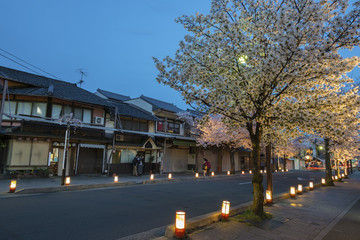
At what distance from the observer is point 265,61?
5.98m

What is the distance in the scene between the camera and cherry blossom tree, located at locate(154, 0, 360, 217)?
5.82 meters

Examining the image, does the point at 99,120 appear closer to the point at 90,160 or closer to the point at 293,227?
the point at 90,160

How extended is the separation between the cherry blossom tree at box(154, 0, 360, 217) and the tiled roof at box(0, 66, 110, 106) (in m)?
12.9

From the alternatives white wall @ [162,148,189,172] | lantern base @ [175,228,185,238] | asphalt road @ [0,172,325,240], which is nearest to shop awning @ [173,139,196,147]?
white wall @ [162,148,189,172]

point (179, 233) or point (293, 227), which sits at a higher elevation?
point (179, 233)

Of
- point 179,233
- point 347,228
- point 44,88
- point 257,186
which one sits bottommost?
point 347,228

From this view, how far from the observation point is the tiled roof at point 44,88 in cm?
1689

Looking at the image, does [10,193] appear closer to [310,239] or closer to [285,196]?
[310,239]

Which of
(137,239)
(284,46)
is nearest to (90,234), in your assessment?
(137,239)

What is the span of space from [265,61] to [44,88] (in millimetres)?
18122

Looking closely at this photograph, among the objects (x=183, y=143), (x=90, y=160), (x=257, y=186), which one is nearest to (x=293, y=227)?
(x=257, y=186)

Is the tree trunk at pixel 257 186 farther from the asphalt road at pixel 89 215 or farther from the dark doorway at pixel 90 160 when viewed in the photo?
the dark doorway at pixel 90 160

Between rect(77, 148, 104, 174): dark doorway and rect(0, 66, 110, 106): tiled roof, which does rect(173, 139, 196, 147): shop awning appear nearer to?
rect(77, 148, 104, 174): dark doorway

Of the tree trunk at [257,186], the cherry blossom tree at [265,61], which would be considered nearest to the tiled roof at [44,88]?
the cherry blossom tree at [265,61]
